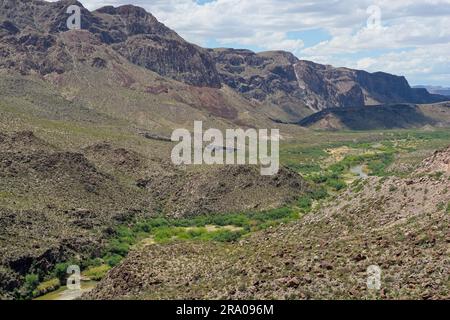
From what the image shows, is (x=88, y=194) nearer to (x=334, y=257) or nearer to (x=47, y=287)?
(x=47, y=287)

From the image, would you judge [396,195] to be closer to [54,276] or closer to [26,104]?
[54,276]

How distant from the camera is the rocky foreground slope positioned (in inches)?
1704

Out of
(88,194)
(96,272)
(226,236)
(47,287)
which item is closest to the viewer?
(47,287)

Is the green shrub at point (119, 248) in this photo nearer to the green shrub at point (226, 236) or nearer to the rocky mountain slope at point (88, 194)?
the rocky mountain slope at point (88, 194)

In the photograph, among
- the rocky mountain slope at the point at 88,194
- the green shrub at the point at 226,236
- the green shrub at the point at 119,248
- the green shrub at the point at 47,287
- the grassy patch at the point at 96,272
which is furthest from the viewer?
the green shrub at the point at 226,236

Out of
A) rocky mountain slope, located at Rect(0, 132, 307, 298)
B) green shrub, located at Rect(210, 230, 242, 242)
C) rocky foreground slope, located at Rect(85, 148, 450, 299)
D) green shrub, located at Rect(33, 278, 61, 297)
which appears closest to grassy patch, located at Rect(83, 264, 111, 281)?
rocky mountain slope, located at Rect(0, 132, 307, 298)

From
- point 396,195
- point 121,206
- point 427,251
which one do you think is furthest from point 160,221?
point 427,251

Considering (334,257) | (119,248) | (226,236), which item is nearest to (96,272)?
(119,248)

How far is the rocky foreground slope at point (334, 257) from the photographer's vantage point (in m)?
43.3

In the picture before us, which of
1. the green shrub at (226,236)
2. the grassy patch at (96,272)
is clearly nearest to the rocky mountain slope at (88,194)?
the grassy patch at (96,272)

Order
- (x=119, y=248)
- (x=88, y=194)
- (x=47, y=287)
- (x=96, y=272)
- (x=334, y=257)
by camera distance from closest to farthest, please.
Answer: (x=334, y=257), (x=47, y=287), (x=96, y=272), (x=119, y=248), (x=88, y=194)

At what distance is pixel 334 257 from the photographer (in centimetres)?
4800

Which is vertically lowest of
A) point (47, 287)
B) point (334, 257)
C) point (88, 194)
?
point (47, 287)

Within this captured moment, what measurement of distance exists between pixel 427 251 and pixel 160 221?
70122mm
